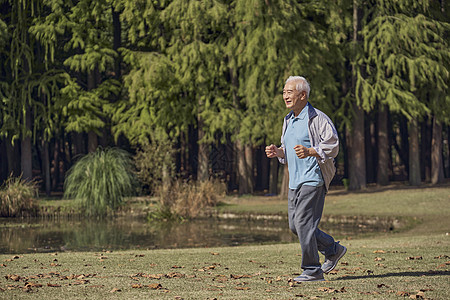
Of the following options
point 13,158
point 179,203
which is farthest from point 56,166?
point 179,203

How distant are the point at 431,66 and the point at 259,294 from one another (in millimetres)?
21825

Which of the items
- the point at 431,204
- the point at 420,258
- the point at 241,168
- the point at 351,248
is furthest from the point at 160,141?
the point at 420,258

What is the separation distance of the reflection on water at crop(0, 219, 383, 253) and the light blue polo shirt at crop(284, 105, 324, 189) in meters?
8.33

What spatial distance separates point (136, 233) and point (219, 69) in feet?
35.0

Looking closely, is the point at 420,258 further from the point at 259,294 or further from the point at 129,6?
the point at 129,6

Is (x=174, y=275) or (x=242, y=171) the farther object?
(x=242, y=171)

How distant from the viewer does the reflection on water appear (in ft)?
52.5

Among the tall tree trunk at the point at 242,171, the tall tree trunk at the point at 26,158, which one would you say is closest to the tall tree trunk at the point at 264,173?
the tall tree trunk at the point at 242,171

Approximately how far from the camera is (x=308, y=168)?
24.7 feet

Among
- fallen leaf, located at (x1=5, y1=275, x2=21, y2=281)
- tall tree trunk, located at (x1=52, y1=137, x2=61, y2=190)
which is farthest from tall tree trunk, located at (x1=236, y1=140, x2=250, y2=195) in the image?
fallen leaf, located at (x1=5, y1=275, x2=21, y2=281)

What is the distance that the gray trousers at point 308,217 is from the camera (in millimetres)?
7496

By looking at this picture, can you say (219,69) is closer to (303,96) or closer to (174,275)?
(174,275)

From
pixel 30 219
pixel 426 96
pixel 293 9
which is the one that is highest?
pixel 293 9

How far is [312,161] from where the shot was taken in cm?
754
